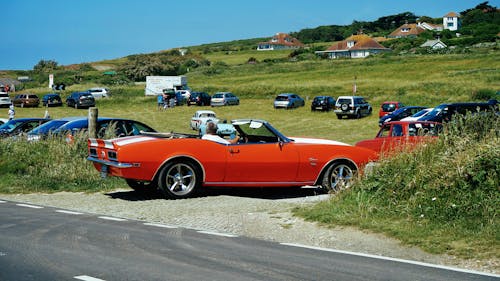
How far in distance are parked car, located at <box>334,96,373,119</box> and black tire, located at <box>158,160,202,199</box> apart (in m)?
36.7

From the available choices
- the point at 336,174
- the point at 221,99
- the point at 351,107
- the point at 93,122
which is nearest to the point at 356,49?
the point at 221,99

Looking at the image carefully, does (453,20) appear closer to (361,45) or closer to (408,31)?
(408,31)

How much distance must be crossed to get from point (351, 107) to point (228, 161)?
3648 centimetres

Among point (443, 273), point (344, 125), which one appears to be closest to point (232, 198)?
point (443, 273)

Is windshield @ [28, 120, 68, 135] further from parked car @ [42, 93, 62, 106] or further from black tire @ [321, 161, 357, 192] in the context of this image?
parked car @ [42, 93, 62, 106]

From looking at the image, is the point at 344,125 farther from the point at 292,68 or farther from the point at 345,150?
the point at 292,68

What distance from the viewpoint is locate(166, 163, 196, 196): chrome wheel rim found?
1287cm

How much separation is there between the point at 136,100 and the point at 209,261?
65.0m

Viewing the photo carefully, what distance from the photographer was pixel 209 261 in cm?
775

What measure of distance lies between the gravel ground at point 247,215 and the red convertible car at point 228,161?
334 mm

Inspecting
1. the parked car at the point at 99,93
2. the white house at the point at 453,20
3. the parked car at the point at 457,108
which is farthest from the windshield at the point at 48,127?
the white house at the point at 453,20

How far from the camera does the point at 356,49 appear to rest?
14825 centimetres

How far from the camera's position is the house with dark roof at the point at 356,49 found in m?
145

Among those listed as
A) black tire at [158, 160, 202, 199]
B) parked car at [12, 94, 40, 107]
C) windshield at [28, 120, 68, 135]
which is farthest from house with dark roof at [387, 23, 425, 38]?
black tire at [158, 160, 202, 199]
